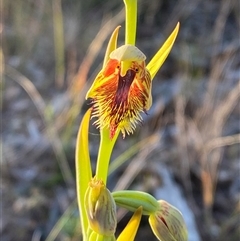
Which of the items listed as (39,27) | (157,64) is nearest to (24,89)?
(39,27)

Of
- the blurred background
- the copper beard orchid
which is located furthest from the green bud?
the blurred background

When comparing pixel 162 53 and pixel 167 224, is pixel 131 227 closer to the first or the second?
pixel 167 224

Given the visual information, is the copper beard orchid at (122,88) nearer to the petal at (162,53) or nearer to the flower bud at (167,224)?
the petal at (162,53)

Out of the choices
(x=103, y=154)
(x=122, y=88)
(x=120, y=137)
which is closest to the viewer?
(x=122, y=88)

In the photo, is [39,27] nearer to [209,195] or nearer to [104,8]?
[104,8]

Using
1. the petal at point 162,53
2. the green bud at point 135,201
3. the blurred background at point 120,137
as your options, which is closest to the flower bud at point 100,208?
the green bud at point 135,201

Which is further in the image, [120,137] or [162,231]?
[120,137]

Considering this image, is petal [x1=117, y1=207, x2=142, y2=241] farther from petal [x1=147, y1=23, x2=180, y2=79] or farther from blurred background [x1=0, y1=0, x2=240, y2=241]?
blurred background [x1=0, y1=0, x2=240, y2=241]

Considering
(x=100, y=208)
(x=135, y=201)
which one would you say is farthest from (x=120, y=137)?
(x=100, y=208)
